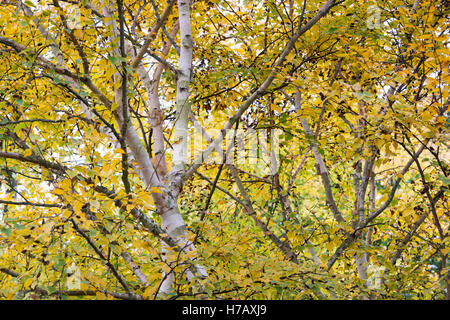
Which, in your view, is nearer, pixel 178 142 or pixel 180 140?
pixel 178 142

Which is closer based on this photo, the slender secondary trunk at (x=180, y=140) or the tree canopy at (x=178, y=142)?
the tree canopy at (x=178, y=142)

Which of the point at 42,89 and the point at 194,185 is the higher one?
the point at 42,89

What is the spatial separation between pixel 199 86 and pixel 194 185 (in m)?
1.36

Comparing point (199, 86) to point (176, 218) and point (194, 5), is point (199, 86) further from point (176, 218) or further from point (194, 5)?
point (176, 218)

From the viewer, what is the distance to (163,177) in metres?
3.46

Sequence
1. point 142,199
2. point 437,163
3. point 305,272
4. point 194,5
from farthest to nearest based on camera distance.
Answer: point 194,5
point 437,163
point 305,272
point 142,199

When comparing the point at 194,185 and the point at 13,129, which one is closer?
the point at 13,129

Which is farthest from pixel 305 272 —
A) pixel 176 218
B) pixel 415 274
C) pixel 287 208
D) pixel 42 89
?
pixel 42 89

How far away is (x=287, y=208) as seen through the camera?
14.1ft

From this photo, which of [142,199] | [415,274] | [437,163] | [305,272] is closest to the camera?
[142,199]

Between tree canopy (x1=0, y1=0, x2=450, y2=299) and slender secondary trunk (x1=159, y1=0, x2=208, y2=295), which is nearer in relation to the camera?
tree canopy (x1=0, y1=0, x2=450, y2=299)
